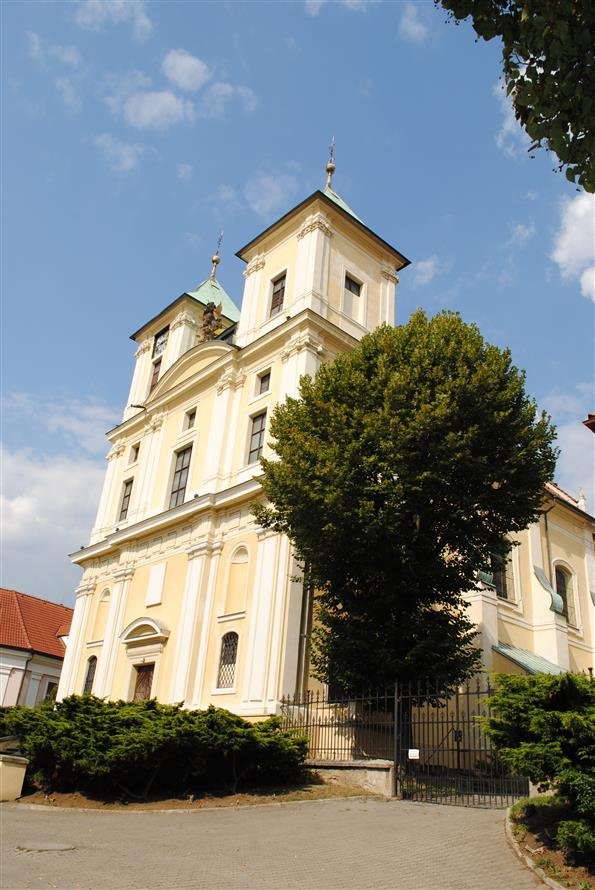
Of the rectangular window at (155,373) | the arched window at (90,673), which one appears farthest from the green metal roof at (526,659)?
the rectangular window at (155,373)

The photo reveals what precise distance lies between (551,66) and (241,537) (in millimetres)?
19305

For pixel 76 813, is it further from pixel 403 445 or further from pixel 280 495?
pixel 403 445

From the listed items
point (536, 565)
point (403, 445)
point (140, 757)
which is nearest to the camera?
point (140, 757)

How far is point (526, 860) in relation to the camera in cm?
877

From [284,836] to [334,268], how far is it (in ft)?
70.4

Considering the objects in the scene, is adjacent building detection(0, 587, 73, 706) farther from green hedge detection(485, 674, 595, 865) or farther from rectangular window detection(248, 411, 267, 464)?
green hedge detection(485, 674, 595, 865)

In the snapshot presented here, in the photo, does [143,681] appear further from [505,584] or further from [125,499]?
[505,584]

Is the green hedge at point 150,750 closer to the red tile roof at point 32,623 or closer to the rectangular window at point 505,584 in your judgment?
the rectangular window at point 505,584

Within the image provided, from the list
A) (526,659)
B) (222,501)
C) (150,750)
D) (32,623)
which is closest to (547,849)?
(150,750)

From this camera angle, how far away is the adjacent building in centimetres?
3959

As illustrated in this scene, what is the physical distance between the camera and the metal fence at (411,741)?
14086mm

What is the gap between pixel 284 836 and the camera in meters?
10.9

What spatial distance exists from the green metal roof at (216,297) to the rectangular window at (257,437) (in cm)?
1194

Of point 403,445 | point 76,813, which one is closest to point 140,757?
point 76,813
